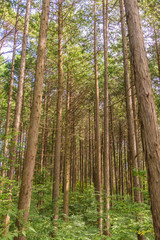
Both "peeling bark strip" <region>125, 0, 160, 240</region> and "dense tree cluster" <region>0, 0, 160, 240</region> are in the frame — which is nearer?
"peeling bark strip" <region>125, 0, 160, 240</region>

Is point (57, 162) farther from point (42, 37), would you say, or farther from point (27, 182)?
point (42, 37)

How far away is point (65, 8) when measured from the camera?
1006cm

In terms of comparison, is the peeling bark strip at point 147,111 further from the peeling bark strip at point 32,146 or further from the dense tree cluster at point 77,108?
the peeling bark strip at point 32,146

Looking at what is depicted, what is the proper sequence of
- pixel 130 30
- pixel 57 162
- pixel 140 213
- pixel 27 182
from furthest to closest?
pixel 57 162 → pixel 140 213 → pixel 27 182 → pixel 130 30

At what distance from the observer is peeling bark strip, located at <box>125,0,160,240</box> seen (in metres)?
2.97

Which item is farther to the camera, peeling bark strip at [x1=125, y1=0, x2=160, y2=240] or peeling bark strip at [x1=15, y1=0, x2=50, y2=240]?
peeling bark strip at [x1=15, y1=0, x2=50, y2=240]

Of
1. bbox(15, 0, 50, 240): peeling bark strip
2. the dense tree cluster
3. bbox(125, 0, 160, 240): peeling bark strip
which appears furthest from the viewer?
bbox(15, 0, 50, 240): peeling bark strip

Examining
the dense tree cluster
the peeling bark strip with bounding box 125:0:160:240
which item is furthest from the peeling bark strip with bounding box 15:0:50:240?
the peeling bark strip with bounding box 125:0:160:240

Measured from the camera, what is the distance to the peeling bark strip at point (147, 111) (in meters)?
2.97

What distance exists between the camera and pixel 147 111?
3.31 m

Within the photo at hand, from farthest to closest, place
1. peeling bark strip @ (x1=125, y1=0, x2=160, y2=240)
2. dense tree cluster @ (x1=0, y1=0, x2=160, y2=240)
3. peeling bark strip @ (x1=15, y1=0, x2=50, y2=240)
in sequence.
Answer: peeling bark strip @ (x1=15, y1=0, x2=50, y2=240), dense tree cluster @ (x1=0, y1=0, x2=160, y2=240), peeling bark strip @ (x1=125, y1=0, x2=160, y2=240)

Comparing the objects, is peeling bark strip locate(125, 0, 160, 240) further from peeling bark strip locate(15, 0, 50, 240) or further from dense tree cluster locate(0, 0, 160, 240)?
peeling bark strip locate(15, 0, 50, 240)

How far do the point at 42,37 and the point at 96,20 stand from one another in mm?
7208

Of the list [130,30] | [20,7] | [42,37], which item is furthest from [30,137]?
[20,7]
